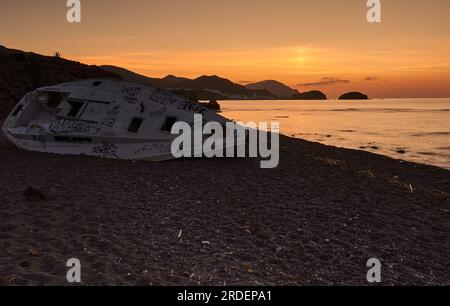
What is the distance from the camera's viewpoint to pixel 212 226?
29.7 feet

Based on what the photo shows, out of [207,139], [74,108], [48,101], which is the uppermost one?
[48,101]

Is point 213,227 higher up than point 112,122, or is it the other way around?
point 112,122

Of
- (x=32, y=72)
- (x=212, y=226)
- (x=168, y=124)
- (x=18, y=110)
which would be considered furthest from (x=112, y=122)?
(x=32, y=72)

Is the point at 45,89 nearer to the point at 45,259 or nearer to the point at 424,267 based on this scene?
the point at 45,259

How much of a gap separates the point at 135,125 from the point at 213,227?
9.80 m

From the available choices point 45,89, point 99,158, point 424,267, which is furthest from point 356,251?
point 45,89

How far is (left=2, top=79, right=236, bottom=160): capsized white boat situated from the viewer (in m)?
17.1

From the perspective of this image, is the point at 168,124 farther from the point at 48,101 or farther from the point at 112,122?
the point at 48,101

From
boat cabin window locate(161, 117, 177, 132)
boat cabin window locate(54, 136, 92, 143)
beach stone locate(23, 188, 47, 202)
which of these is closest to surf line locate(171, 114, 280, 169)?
boat cabin window locate(161, 117, 177, 132)

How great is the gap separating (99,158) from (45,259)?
10614mm

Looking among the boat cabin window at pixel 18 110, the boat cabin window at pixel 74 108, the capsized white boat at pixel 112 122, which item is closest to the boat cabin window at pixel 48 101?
the boat cabin window at pixel 18 110

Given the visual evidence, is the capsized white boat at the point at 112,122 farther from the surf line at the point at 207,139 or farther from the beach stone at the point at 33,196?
the beach stone at the point at 33,196

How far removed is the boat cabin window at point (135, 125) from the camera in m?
17.4

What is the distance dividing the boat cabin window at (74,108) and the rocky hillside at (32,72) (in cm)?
2920
